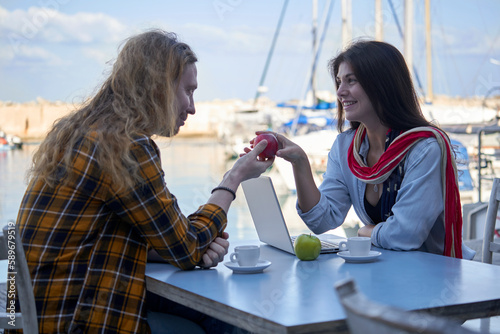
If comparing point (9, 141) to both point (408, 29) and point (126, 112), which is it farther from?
point (126, 112)

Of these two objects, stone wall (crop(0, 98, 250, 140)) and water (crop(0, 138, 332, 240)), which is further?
stone wall (crop(0, 98, 250, 140))

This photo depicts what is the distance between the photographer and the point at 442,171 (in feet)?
5.62

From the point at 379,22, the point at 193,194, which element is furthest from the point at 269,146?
the point at 193,194

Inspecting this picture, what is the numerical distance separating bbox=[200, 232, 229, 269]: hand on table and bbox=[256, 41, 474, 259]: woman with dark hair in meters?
0.32

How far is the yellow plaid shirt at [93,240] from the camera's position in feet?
4.03

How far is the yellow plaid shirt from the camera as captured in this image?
123 centimetres

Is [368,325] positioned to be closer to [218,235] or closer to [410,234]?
[218,235]

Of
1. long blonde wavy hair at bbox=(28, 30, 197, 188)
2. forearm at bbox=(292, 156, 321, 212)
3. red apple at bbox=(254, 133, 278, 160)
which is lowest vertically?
forearm at bbox=(292, 156, 321, 212)

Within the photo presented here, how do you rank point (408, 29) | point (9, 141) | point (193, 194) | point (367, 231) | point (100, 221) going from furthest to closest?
point (9, 141) → point (193, 194) → point (408, 29) → point (367, 231) → point (100, 221)

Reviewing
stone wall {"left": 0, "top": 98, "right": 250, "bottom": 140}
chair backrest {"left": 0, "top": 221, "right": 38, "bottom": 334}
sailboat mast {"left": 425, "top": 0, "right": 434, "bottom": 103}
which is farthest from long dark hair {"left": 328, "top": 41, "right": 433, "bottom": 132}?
stone wall {"left": 0, "top": 98, "right": 250, "bottom": 140}

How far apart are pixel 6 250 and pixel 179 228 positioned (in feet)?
1.16

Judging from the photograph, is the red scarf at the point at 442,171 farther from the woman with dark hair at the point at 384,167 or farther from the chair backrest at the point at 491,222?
the chair backrest at the point at 491,222

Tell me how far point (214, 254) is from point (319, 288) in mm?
308

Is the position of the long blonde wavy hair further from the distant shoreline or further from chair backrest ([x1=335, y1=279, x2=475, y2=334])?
the distant shoreline
